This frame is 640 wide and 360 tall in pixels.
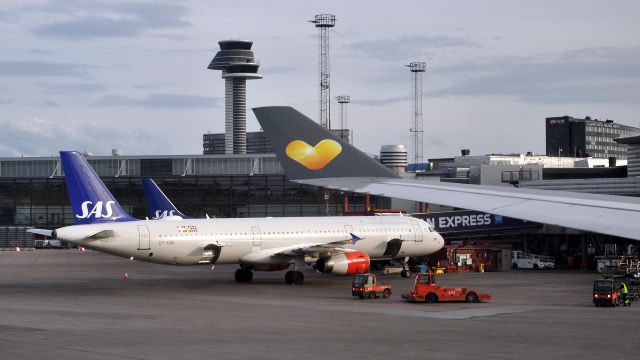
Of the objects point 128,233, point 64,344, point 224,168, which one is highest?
point 224,168

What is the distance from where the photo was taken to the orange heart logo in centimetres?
1481

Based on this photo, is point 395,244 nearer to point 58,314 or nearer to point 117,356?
point 58,314

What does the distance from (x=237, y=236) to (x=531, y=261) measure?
26005 millimetres

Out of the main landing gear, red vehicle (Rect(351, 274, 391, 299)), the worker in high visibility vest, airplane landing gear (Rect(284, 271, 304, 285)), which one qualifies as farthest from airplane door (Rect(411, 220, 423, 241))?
the worker in high visibility vest

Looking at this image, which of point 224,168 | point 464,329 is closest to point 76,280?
point 464,329

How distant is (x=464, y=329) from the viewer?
27.9 m

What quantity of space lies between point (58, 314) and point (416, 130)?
357ft

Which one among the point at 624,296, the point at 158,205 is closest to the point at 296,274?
the point at 624,296

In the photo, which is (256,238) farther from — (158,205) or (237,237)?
(158,205)

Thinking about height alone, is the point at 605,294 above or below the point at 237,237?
below

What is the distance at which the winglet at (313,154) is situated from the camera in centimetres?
1477

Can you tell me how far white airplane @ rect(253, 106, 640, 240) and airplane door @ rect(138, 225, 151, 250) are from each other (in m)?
27.1

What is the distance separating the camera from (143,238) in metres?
43.9

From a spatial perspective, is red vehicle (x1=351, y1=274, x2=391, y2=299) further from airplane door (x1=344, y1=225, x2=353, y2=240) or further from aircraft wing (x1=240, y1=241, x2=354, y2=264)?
airplane door (x1=344, y1=225, x2=353, y2=240)
